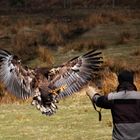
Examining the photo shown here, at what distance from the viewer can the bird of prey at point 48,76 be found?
29.1 feet

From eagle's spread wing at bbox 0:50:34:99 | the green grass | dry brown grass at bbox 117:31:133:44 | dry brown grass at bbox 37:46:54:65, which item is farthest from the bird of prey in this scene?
dry brown grass at bbox 117:31:133:44

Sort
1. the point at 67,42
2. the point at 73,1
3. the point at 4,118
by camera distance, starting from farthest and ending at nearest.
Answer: the point at 73,1
the point at 67,42
the point at 4,118

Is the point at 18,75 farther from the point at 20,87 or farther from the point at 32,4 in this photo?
the point at 32,4

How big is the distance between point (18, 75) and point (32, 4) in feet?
224

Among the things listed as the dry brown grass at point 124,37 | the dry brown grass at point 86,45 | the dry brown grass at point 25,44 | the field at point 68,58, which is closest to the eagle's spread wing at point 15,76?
the field at point 68,58

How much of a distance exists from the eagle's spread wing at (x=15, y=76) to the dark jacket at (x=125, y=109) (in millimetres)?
2113

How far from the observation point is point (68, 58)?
23.8 metres

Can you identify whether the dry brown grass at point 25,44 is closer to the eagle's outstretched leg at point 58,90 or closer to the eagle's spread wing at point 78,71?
the eagle's spread wing at point 78,71

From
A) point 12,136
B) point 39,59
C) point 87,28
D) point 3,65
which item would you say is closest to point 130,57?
point 39,59

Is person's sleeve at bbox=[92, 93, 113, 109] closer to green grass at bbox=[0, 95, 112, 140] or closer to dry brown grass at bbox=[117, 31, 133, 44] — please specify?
green grass at bbox=[0, 95, 112, 140]

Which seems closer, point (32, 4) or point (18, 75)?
point (18, 75)

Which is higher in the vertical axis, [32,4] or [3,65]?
[32,4]

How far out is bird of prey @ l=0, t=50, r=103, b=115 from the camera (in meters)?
8.86

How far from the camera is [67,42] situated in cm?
2870
